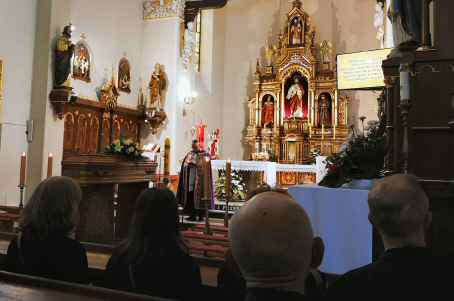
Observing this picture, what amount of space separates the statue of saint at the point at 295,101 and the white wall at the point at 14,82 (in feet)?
30.7

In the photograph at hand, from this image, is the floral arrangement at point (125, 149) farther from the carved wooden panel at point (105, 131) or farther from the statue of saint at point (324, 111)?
the statue of saint at point (324, 111)

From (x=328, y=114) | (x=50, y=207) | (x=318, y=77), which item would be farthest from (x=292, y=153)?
(x=50, y=207)

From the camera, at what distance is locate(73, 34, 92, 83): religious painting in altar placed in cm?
1066

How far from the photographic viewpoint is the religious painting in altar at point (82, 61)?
10.7 metres

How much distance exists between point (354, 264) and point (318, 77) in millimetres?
12851

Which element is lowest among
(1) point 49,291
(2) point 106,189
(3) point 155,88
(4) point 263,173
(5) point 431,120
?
(1) point 49,291

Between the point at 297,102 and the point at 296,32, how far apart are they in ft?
8.47

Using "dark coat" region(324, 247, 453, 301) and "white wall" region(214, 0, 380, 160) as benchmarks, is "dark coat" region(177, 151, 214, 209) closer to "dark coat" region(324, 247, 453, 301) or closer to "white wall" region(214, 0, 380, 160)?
"dark coat" region(324, 247, 453, 301)

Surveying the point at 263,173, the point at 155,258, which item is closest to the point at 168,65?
the point at 263,173

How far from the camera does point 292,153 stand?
15469 millimetres

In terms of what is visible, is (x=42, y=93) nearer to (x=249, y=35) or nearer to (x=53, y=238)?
(x=53, y=238)

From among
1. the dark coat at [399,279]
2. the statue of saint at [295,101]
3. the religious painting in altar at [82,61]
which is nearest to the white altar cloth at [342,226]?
Result: the dark coat at [399,279]

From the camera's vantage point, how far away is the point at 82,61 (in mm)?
10883

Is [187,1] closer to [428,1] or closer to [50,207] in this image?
[428,1]
